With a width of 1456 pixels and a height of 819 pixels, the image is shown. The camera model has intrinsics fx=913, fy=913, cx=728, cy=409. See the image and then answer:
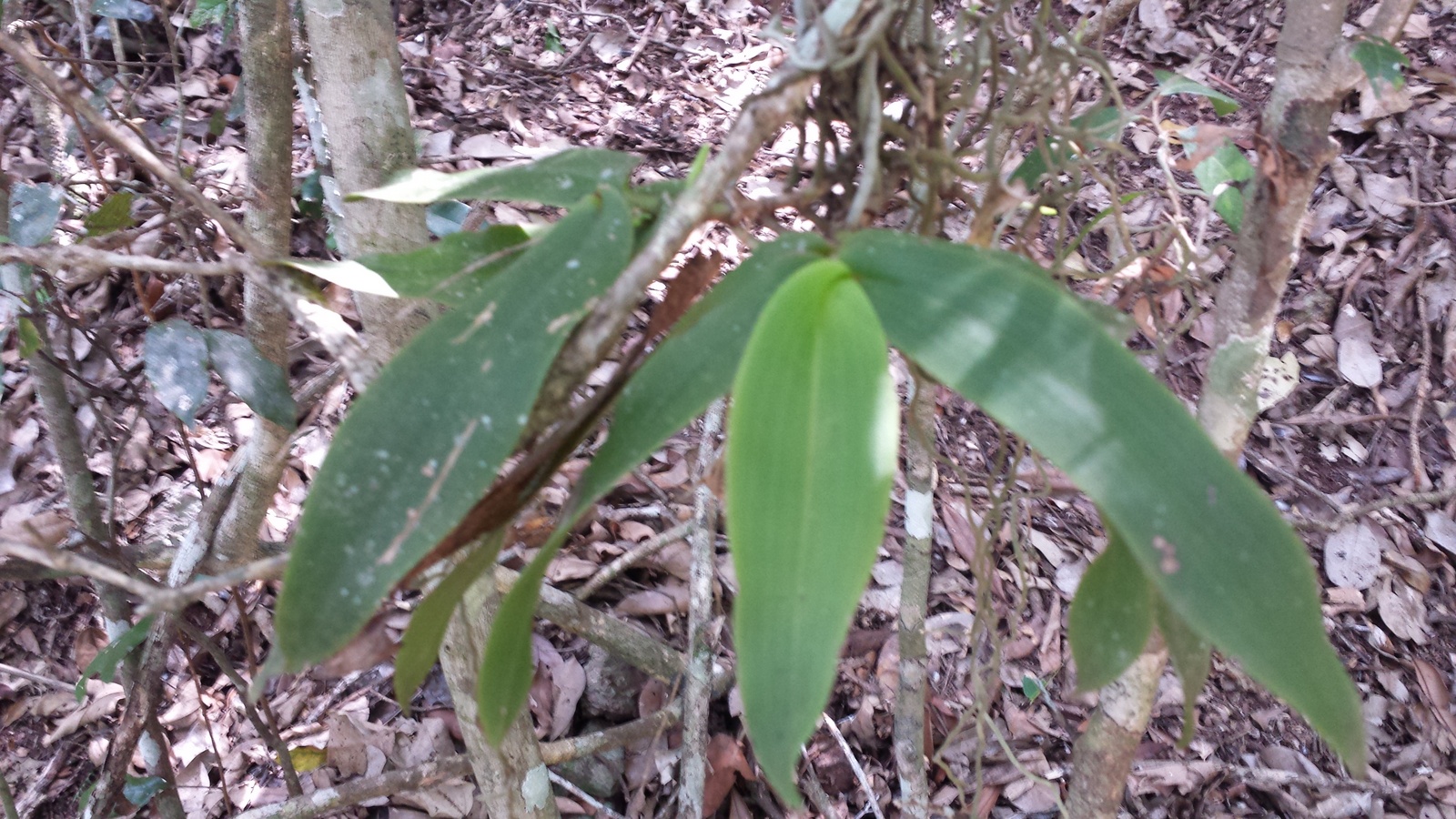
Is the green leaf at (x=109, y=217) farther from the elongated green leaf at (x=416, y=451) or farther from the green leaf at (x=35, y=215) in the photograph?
the elongated green leaf at (x=416, y=451)

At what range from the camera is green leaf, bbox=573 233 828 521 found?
377 millimetres

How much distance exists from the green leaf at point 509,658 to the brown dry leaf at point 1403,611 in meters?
1.61

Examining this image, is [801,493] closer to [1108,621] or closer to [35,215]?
[1108,621]

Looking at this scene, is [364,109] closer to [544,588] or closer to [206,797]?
[544,588]

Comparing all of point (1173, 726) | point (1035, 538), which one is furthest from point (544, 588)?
point (1173, 726)

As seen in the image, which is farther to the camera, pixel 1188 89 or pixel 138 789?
pixel 138 789

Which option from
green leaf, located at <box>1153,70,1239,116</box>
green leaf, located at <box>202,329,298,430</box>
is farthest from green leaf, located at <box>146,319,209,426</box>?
green leaf, located at <box>1153,70,1239,116</box>

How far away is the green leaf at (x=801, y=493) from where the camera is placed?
0.32 m

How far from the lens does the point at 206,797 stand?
1256 mm

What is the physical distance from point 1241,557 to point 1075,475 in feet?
0.21

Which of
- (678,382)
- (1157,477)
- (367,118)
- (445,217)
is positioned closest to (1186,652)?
(1157,477)

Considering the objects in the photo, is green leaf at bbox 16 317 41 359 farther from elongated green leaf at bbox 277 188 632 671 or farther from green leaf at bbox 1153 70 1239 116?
green leaf at bbox 1153 70 1239 116

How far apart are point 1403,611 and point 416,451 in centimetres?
174

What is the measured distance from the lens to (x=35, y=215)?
0.83 meters
